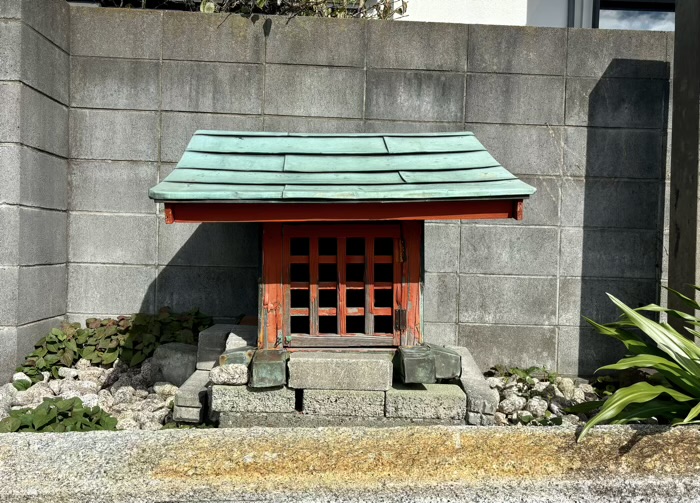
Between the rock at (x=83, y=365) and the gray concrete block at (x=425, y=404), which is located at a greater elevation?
the gray concrete block at (x=425, y=404)

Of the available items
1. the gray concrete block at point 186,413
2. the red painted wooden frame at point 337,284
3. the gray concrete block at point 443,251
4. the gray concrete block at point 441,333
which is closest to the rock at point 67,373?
→ the gray concrete block at point 186,413

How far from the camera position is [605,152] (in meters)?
6.11

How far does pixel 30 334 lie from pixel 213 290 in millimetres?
1696

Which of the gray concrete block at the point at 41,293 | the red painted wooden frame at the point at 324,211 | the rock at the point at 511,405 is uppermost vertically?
the red painted wooden frame at the point at 324,211

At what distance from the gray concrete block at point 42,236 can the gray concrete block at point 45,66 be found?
1.14m

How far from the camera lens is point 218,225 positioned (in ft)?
20.3

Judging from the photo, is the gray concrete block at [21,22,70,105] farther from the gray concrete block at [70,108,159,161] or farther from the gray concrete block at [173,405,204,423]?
the gray concrete block at [173,405,204,423]

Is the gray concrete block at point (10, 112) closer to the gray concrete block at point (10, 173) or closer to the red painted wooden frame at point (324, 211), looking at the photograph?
the gray concrete block at point (10, 173)

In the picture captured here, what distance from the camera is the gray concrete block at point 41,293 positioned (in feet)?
17.5

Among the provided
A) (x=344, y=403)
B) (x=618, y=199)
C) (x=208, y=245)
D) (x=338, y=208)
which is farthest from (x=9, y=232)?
(x=618, y=199)

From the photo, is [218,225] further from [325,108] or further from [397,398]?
[397,398]

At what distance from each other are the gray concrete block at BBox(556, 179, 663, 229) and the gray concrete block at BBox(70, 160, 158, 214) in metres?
4.22

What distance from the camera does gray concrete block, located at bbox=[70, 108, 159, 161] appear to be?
600 centimetres

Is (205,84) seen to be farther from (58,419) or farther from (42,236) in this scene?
(58,419)
